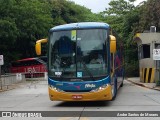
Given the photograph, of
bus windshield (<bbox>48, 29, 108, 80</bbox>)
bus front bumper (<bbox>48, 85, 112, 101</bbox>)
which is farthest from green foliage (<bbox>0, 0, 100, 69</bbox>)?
bus front bumper (<bbox>48, 85, 112, 101</bbox>)

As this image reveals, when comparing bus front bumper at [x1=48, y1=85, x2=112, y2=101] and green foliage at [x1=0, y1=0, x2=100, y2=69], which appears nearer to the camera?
bus front bumper at [x1=48, y1=85, x2=112, y2=101]

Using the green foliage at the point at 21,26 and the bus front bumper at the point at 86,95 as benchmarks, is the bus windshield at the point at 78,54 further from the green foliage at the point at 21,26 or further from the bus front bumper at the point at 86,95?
the green foliage at the point at 21,26

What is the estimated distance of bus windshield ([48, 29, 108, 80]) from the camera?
17.0 meters

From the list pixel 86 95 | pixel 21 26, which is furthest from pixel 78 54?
pixel 21 26

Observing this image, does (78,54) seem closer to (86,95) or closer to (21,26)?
(86,95)

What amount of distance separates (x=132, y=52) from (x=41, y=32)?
42.5ft

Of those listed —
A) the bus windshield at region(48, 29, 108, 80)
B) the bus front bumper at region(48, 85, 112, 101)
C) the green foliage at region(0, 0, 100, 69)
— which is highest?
the green foliage at region(0, 0, 100, 69)

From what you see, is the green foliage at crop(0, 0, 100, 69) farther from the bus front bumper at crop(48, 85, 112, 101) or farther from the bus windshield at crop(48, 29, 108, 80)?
the bus front bumper at crop(48, 85, 112, 101)

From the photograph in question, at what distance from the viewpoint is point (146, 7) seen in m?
44.4

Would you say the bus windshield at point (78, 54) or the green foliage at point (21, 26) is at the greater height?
the green foliage at point (21, 26)

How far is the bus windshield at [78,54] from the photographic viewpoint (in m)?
17.0

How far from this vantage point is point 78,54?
17.2 metres

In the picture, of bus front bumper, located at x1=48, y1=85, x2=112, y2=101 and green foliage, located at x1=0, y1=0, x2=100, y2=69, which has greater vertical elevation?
green foliage, located at x1=0, y1=0, x2=100, y2=69

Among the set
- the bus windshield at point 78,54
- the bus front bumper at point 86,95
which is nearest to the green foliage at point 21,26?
the bus windshield at point 78,54
